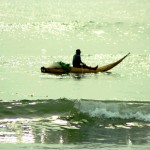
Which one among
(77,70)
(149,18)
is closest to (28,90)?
(77,70)

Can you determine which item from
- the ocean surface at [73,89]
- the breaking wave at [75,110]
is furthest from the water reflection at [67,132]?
A: the breaking wave at [75,110]

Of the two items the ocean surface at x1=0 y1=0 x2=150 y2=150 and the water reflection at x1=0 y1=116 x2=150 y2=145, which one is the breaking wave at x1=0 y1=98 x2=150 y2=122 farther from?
the water reflection at x1=0 y1=116 x2=150 y2=145

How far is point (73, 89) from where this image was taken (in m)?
28.1

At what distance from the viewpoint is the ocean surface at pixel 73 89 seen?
14.8 meters

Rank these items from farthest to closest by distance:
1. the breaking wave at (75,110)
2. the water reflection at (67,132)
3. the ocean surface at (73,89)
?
the breaking wave at (75,110) < the ocean surface at (73,89) < the water reflection at (67,132)

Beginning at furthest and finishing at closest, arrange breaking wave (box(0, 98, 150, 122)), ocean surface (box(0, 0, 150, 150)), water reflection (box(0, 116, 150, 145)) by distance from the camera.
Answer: breaking wave (box(0, 98, 150, 122)), ocean surface (box(0, 0, 150, 150)), water reflection (box(0, 116, 150, 145))

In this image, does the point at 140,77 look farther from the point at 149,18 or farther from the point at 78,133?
the point at 149,18

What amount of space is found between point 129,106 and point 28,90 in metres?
8.37

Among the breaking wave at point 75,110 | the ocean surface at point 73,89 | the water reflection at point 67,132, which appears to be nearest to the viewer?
the water reflection at point 67,132

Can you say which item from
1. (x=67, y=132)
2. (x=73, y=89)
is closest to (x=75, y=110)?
(x=67, y=132)

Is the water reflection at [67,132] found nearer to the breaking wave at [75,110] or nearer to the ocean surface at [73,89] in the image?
the ocean surface at [73,89]

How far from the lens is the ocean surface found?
48.4 ft

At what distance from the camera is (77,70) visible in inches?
1150

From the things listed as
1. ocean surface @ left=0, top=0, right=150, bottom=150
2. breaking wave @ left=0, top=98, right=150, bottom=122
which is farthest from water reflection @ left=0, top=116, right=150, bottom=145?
breaking wave @ left=0, top=98, right=150, bottom=122
